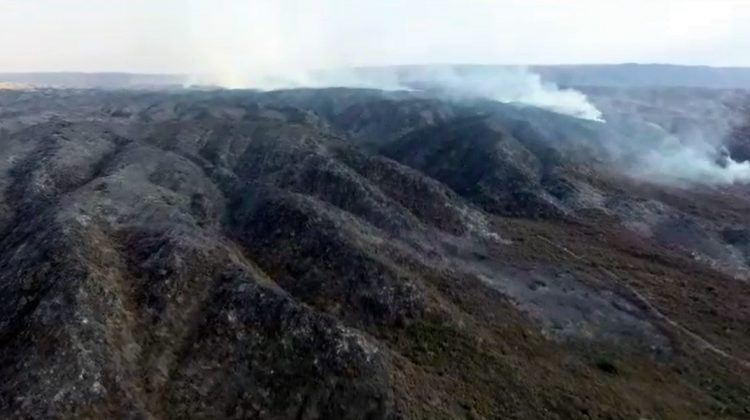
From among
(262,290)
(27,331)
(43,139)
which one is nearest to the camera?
(27,331)

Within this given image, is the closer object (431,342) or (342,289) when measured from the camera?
(431,342)

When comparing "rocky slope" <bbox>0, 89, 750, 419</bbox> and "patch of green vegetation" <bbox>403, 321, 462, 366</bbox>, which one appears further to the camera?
"patch of green vegetation" <bbox>403, 321, 462, 366</bbox>

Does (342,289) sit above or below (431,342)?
above

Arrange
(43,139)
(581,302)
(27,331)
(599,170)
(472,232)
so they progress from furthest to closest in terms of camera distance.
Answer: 1. (599,170)
2. (43,139)
3. (472,232)
4. (581,302)
5. (27,331)

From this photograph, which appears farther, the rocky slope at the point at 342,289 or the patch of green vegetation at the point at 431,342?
the patch of green vegetation at the point at 431,342

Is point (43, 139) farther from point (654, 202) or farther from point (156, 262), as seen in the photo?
point (654, 202)

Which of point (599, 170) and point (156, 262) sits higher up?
point (156, 262)

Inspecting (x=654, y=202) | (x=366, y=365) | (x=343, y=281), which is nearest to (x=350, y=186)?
(x=343, y=281)

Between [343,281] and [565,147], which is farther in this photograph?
[565,147]
